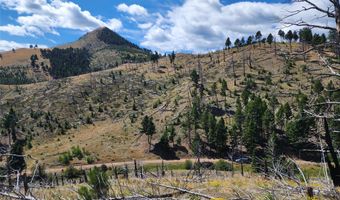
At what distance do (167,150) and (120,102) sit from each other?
43607 millimetres

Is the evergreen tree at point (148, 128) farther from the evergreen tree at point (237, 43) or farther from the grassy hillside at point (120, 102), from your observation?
the evergreen tree at point (237, 43)

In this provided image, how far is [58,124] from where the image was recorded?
11694 cm

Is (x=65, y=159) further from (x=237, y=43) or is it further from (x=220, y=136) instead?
(x=237, y=43)

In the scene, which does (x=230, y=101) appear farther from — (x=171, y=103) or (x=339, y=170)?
(x=339, y=170)

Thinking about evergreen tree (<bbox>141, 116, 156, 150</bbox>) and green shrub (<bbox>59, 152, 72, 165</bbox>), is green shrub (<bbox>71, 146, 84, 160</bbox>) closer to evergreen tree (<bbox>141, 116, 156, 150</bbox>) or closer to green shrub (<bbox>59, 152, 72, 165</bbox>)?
green shrub (<bbox>59, 152, 72, 165</bbox>)

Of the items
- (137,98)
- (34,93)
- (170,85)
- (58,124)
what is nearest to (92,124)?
(58,124)

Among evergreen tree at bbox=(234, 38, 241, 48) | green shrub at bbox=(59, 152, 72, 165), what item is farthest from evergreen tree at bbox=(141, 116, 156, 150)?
evergreen tree at bbox=(234, 38, 241, 48)

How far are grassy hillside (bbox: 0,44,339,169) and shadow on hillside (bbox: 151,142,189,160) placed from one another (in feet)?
0.83

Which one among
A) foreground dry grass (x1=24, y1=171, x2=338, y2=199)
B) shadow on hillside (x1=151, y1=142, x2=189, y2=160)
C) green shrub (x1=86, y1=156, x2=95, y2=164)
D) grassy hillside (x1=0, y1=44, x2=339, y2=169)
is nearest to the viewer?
foreground dry grass (x1=24, y1=171, x2=338, y2=199)

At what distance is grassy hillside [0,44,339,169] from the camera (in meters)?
97.1

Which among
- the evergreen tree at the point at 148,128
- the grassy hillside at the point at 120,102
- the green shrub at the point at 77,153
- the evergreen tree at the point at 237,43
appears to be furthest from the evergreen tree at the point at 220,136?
the evergreen tree at the point at 237,43

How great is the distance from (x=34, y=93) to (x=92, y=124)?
47.8 meters

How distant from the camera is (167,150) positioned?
91125 millimetres

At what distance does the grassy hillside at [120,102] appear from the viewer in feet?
319
